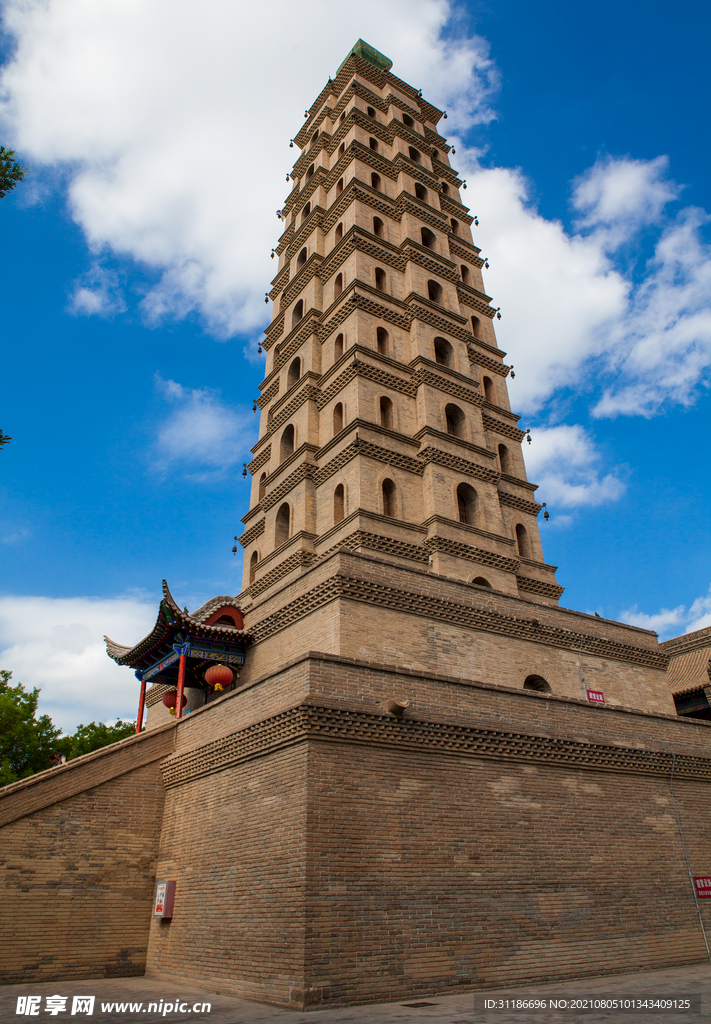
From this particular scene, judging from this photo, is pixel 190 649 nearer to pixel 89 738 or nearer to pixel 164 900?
pixel 164 900

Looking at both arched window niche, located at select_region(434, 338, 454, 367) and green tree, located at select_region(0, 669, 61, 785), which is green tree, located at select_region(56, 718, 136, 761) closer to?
green tree, located at select_region(0, 669, 61, 785)

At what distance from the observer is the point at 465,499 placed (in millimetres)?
23734

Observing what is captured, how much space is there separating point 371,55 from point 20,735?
4016cm

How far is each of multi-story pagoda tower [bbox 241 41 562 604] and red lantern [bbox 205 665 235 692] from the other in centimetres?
384

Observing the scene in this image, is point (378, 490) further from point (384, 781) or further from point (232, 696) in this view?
point (384, 781)

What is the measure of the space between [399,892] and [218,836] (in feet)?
12.5

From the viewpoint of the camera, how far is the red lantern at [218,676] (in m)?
19.5

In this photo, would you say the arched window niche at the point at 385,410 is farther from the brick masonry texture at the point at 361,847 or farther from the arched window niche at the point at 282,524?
the brick masonry texture at the point at 361,847

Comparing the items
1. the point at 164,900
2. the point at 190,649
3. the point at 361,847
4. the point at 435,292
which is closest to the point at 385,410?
the point at 435,292

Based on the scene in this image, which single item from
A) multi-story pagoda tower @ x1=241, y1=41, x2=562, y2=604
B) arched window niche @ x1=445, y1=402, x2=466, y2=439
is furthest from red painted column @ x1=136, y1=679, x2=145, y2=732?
arched window niche @ x1=445, y1=402, x2=466, y2=439

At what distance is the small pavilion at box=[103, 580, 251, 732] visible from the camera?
1927 cm

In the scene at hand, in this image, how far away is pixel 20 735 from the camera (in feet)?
104

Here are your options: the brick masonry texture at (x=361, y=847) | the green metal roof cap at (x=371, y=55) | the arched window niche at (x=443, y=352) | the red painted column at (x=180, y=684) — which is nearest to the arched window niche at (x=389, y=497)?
the arched window niche at (x=443, y=352)

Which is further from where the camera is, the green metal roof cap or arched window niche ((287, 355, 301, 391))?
the green metal roof cap
